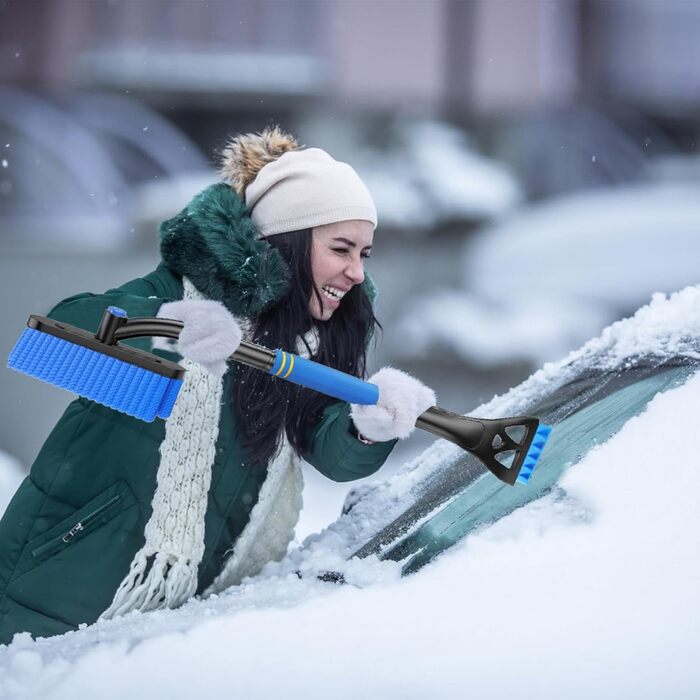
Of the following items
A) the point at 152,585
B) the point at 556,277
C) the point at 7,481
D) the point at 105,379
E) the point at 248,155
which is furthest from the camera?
the point at 556,277

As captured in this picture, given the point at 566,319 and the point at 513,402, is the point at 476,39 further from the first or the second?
the point at 513,402

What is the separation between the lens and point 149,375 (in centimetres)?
115

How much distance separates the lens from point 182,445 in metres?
1.34

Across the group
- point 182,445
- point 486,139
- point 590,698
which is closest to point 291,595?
point 182,445

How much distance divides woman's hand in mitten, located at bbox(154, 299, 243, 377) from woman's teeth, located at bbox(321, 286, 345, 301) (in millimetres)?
318

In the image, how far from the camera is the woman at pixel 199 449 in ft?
4.37

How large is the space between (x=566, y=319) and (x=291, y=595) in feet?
14.0

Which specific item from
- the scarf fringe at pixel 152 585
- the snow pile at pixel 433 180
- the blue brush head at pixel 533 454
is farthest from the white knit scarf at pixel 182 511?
the snow pile at pixel 433 180

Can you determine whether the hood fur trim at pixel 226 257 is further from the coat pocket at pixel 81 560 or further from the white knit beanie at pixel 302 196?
the coat pocket at pixel 81 560

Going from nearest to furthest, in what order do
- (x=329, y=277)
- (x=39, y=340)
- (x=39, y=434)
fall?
(x=39, y=340) < (x=329, y=277) < (x=39, y=434)

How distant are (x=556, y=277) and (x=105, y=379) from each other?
457cm

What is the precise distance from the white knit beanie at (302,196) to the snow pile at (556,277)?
11.9ft

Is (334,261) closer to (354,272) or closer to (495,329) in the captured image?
(354,272)

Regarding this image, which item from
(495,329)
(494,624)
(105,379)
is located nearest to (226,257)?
(105,379)
